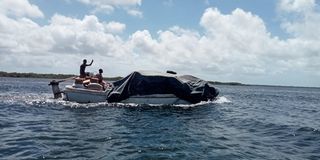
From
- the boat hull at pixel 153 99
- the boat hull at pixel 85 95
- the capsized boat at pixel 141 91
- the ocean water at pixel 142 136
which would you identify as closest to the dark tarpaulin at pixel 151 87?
the capsized boat at pixel 141 91

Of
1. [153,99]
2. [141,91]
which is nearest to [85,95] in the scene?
[141,91]

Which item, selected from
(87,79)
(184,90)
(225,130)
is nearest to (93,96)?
(87,79)

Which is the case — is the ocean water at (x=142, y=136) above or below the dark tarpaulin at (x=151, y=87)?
below

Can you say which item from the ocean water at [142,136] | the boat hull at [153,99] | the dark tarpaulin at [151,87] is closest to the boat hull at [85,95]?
the dark tarpaulin at [151,87]

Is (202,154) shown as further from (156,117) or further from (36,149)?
(156,117)

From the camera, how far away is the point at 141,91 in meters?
29.2

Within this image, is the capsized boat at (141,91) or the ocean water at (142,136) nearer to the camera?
the ocean water at (142,136)

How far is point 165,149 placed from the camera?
13.2 metres

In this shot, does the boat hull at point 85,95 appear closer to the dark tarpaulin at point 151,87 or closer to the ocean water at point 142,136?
the dark tarpaulin at point 151,87

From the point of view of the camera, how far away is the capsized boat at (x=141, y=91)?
29.2 metres

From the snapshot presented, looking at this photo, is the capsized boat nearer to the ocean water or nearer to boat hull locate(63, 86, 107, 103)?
boat hull locate(63, 86, 107, 103)

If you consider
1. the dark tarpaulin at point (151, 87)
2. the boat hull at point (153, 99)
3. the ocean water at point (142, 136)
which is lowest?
the ocean water at point (142, 136)

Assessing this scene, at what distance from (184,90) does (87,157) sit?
18.3m

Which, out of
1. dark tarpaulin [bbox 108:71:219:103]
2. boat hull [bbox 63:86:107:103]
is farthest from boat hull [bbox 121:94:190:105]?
boat hull [bbox 63:86:107:103]
